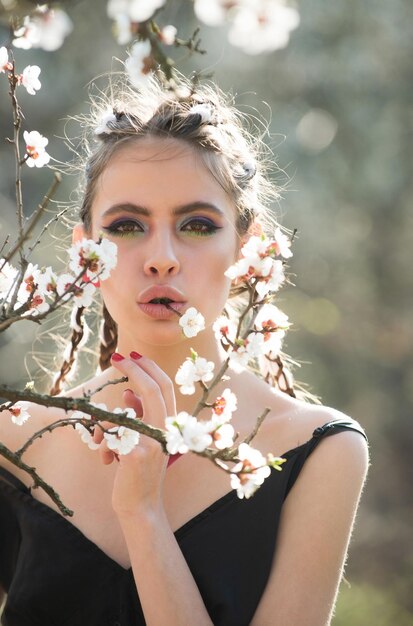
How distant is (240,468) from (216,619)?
0.86 meters

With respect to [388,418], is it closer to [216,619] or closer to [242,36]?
[216,619]

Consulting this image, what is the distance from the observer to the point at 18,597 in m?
2.08

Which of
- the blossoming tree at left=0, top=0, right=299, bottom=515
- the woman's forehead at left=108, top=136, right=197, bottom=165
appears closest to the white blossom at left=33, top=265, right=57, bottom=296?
the blossoming tree at left=0, top=0, right=299, bottom=515

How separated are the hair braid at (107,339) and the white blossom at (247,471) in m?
1.34

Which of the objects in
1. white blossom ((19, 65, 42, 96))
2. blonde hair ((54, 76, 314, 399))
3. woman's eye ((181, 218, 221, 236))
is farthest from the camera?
blonde hair ((54, 76, 314, 399))

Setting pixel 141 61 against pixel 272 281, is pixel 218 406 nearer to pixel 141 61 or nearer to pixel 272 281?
pixel 272 281

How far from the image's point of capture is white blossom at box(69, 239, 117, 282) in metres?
1.33

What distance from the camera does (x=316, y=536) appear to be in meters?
1.96

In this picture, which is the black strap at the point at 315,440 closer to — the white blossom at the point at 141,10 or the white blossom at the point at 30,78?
the white blossom at the point at 30,78

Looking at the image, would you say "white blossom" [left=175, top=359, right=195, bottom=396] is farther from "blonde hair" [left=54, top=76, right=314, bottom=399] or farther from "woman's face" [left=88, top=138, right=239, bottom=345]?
"blonde hair" [left=54, top=76, right=314, bottom=399]


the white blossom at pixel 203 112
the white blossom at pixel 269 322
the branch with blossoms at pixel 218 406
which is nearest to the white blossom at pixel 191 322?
the branch with blossoms at pixel 218 406

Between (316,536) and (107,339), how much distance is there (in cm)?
86

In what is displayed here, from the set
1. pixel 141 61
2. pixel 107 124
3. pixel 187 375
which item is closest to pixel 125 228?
pixel 107 124

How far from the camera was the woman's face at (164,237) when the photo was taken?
1.94m
